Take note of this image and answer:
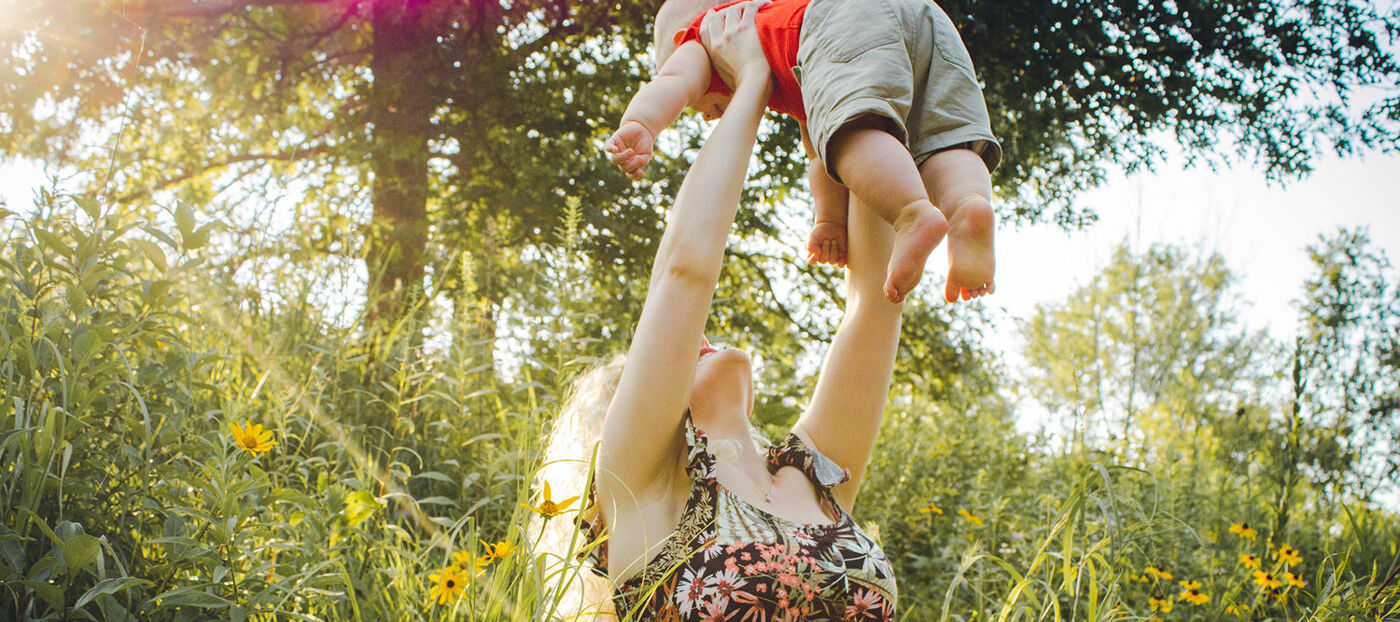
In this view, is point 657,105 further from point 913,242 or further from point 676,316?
point 913,242

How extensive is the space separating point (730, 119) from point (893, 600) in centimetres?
96

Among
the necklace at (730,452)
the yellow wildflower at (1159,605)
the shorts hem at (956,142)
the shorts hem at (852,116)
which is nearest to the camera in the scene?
the shorts hem at (852,116)

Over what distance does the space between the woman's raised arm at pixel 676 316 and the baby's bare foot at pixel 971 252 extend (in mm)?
398

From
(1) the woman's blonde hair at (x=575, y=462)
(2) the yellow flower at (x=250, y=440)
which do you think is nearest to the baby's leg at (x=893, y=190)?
(1) the woman's blonde hair at (x=575, y=462)

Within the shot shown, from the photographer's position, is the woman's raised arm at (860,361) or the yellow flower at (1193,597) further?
the yellow flower at (1193,597)

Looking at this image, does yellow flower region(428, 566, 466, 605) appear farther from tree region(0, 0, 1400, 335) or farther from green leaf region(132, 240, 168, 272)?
tree region(0, 0, 1400, 335)

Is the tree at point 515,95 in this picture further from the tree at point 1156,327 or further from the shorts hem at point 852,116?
the tree at point 1156,327

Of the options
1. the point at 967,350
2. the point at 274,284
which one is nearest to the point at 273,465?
the point at 274,284

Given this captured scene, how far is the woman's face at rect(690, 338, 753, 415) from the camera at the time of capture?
1.81 meters

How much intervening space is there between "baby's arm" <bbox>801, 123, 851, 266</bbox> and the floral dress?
581 mm

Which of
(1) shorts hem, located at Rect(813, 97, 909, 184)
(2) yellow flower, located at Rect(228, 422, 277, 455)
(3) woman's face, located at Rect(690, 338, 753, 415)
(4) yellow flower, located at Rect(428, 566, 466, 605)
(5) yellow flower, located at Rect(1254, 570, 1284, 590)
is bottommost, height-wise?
(4) yellow flower, located at Rect(428, 566, 466, 605)

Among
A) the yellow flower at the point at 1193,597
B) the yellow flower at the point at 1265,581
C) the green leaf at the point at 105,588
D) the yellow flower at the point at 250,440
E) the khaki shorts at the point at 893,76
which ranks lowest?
the green leaf at the point at 105,588

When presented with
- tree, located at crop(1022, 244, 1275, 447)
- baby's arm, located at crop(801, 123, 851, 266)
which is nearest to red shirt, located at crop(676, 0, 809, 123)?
baby's arm, located at crop(801, 123, 851, 266)

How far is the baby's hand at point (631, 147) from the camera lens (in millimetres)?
1446
